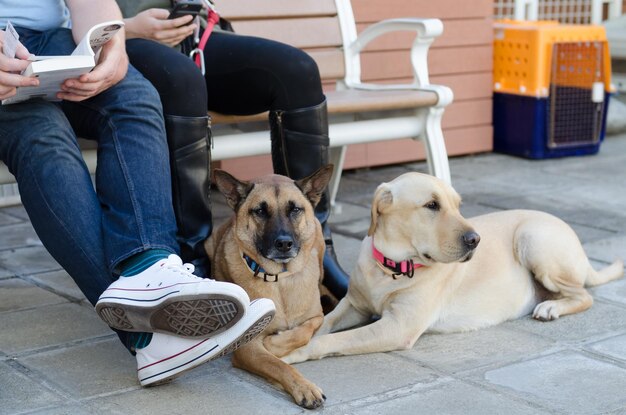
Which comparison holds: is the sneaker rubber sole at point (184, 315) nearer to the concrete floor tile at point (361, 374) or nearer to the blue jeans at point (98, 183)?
the blue jeans at point (98, 183)

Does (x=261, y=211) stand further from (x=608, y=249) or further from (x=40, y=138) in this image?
(x=608, y=249)

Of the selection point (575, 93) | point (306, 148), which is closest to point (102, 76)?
point (306, 148)

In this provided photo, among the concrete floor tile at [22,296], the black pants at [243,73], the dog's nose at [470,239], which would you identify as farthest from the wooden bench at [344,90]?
the dog's nose at [470,239]

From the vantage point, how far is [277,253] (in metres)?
2.64

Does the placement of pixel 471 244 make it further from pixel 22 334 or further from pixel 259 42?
pixel 22 334

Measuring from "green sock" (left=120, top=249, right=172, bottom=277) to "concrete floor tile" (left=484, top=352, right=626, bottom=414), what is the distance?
926 mm

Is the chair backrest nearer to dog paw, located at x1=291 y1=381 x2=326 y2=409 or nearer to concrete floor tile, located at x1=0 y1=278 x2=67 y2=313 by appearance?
concrete floor tile, located at x1=0 y1=278 x2=67 y2=313

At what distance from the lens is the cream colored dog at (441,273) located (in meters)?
2.74

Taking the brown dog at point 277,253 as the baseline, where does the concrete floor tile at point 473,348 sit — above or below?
below

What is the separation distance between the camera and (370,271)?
2930 mm

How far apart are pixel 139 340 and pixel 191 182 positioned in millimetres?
618

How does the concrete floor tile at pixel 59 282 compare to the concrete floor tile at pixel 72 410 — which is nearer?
the concrete floor tile at pixel 72 410

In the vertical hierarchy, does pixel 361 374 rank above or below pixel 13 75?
below

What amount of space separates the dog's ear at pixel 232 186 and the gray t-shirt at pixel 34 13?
2.24 feet
